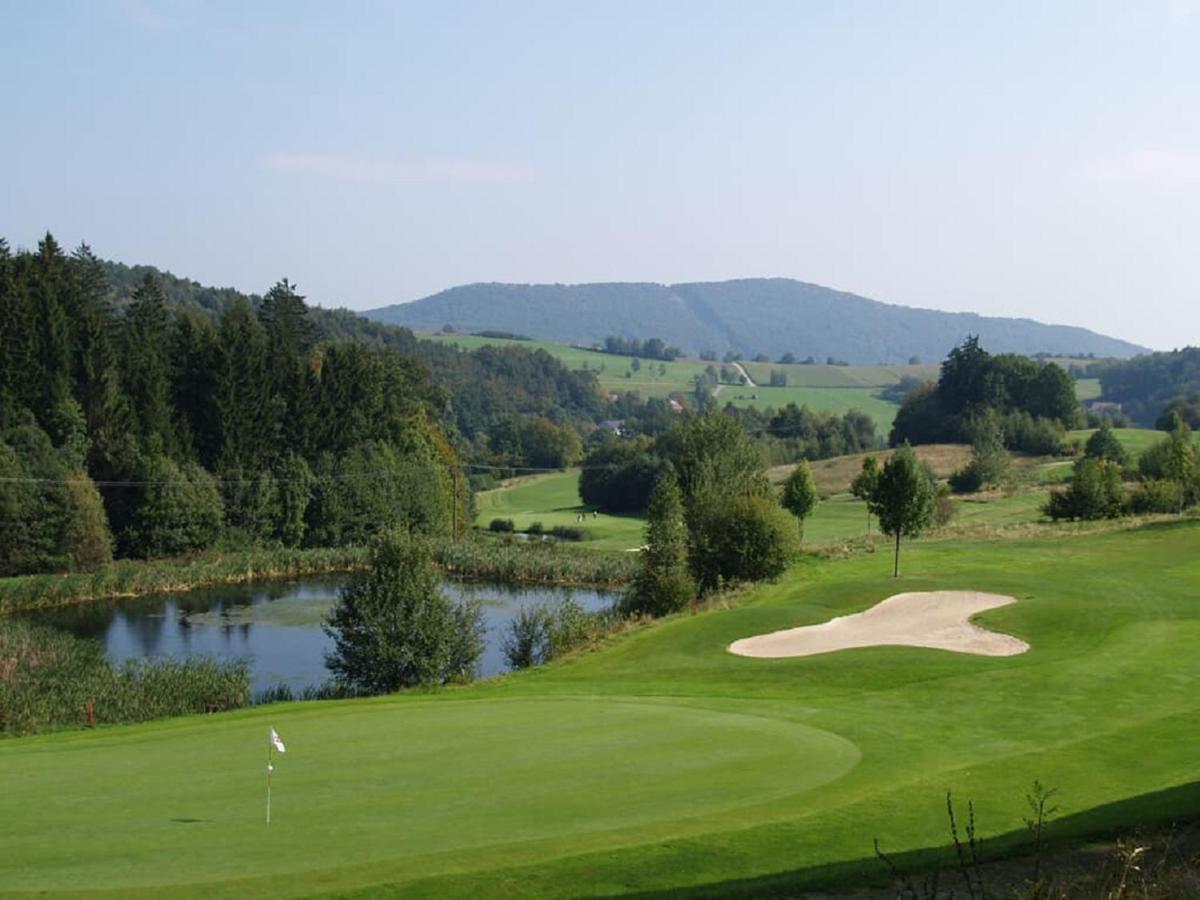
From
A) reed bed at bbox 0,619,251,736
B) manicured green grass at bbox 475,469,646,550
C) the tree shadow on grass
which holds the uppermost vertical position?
the tree shadow on grass

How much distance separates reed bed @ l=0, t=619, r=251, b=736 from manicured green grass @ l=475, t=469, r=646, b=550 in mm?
44255

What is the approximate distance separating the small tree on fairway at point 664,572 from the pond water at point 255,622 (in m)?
5.23

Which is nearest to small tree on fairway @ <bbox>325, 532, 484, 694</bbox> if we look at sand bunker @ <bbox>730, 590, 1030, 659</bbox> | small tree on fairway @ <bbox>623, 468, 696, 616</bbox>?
sand bunker @ <bbox>730, 590, 1030, 659</bbox>

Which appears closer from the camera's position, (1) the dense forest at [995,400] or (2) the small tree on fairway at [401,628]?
(2) the small tree on fairway at [401,628]

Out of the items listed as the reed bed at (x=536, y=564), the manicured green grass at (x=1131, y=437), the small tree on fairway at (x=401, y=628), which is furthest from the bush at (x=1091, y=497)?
the small tree on fairway at (x=401, y=628)

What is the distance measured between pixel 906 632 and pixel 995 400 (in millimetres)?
82938

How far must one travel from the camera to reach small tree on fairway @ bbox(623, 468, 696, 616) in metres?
42.0

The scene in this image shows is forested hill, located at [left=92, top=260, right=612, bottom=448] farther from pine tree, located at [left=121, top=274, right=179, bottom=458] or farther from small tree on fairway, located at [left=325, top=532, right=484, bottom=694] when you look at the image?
small tree on fairway, located at [left=325, top=532, right=484, bottom=694]

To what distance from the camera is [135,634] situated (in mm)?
50344

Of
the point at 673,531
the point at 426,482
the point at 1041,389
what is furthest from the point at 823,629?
the point at 1041,389

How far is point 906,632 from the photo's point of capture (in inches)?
1249

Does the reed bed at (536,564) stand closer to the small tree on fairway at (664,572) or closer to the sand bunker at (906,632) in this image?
the small tree on fairway at (664,572)

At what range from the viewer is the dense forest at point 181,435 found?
213 ft

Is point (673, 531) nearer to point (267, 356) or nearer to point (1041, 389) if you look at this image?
point (267, 356)
